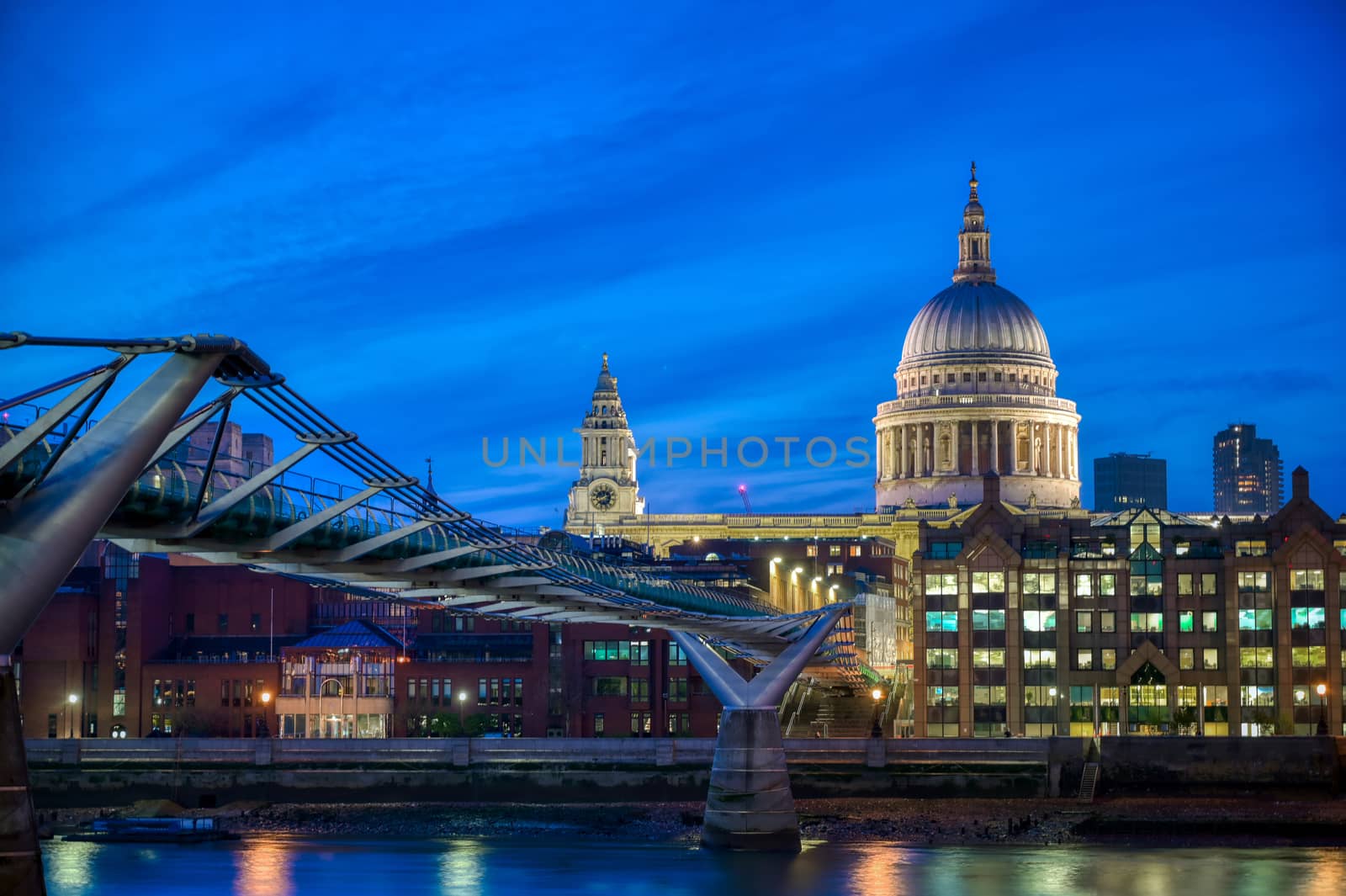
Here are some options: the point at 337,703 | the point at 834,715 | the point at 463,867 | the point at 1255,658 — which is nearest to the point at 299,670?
the point at 337,703

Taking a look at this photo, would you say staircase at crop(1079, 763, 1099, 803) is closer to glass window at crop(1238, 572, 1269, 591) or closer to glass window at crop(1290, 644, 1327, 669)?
glass window at crop(1290, 644, 1327, 669)

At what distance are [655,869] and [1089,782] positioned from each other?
Result: 25746 mm

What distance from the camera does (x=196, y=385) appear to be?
36688 mm

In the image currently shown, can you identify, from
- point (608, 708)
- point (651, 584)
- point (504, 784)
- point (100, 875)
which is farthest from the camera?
point (608, 708)

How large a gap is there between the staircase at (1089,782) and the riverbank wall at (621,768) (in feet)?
1.01

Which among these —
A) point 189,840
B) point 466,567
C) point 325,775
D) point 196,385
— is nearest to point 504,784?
point 325,775

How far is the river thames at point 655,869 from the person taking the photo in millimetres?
65812

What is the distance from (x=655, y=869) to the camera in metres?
70.4

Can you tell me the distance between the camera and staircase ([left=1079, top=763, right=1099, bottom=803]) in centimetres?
8944

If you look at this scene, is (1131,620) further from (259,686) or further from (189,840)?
(189,840)

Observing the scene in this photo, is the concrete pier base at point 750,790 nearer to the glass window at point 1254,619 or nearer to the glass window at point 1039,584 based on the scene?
the glass window at point 1039,584

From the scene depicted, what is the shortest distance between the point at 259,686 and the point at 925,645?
116 ft

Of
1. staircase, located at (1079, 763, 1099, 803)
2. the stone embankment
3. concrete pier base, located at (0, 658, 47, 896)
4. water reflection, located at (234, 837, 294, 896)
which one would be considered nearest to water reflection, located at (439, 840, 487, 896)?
the stone embankment

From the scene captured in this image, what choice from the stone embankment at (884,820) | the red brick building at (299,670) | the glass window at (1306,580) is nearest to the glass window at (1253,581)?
the glass window at (1306,580)
